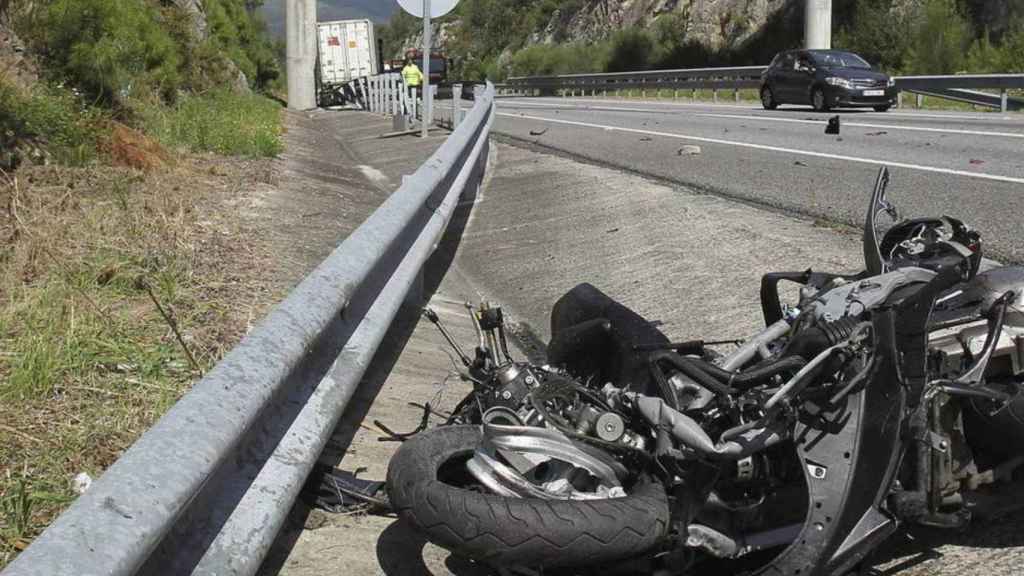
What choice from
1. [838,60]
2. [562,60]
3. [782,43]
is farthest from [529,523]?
[562,60]

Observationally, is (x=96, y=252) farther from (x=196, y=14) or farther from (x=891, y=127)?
(x=196, y=14)

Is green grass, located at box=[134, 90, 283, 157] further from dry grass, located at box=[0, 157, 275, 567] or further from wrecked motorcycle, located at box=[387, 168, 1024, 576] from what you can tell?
wrecked motorcycle, located at box=[387, 168, 1024, 576]

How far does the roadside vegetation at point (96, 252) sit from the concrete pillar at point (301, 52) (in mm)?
23964

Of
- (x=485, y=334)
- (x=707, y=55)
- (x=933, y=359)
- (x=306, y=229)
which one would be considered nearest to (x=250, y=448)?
(x=485, y=334)

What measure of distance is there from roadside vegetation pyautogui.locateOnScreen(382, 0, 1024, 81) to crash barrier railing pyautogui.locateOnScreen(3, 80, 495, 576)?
31929mm

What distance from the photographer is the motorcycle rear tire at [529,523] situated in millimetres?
2766

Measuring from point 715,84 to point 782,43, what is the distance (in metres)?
13.3

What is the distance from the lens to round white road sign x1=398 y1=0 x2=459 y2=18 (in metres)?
15.3

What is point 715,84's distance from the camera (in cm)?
3700

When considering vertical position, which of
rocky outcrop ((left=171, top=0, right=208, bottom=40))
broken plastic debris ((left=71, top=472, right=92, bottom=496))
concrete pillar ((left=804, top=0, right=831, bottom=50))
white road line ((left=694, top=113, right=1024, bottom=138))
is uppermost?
concrete pillar ((left=804, top=0, right=831, bottom=50))

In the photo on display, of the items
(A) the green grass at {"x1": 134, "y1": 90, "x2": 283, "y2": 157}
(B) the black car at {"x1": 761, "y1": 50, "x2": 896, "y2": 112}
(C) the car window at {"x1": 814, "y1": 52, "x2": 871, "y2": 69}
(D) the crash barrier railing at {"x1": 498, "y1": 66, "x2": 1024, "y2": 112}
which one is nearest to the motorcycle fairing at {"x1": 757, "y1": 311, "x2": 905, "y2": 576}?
(A) the green grass at {"x1": 134, "y1": 90, "x2": 283, "y2": 157}

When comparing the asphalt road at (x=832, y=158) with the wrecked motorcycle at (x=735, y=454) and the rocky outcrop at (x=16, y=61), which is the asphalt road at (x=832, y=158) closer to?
the wrecked motorcycle at (x=735, y=454)

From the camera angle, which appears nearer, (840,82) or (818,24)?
(840,82)

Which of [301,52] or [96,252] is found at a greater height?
[301,52]
